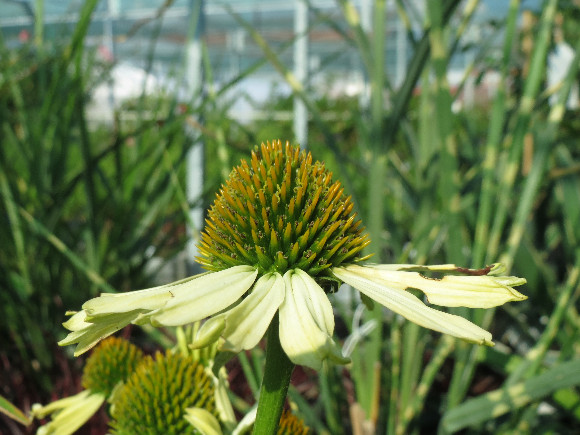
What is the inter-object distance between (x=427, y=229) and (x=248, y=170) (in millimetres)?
329

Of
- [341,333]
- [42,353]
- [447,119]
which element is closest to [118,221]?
[42,353]

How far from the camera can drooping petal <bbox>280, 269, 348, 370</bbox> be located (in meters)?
0.25

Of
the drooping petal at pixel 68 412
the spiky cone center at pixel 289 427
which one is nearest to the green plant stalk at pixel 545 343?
the spiky cone center at pixel 289 427

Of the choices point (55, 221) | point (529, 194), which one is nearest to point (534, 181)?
point (529, 194)

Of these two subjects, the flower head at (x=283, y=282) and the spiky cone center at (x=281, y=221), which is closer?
the flower head at (x=283, y=282)

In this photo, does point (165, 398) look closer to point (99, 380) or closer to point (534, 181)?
point (99, 380)

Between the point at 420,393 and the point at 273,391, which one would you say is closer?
the point at 273,391

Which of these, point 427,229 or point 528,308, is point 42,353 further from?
point 528,308

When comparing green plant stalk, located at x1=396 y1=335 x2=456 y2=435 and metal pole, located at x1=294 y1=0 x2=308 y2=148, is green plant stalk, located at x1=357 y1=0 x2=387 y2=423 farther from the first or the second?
metal pole, located at x1=294 y1=0 x2=308 y2=148

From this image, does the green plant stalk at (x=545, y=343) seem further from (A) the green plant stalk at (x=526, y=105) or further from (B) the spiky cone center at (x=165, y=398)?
(B) the spiky cone center at (x=165, y=398)

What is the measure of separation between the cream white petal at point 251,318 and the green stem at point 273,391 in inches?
1.0

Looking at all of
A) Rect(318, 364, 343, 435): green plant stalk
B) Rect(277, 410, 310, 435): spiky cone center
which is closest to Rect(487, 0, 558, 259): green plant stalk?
Rect(318, 364, 343, 435): green plant stalk

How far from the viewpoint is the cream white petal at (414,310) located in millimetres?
262

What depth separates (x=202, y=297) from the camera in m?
0.30
